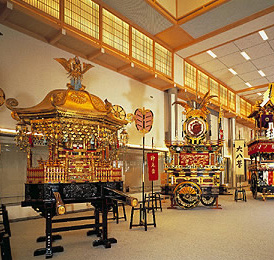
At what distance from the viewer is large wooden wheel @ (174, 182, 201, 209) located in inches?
296

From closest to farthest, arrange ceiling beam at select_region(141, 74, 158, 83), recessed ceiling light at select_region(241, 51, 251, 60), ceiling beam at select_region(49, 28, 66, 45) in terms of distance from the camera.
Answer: ceiling beam at select_region(49, 28, 66, 45) → ceiling beam at select_region(141, 74, 158, 83) → recessed ceiling light at select_region(241, 51, 251, 60)

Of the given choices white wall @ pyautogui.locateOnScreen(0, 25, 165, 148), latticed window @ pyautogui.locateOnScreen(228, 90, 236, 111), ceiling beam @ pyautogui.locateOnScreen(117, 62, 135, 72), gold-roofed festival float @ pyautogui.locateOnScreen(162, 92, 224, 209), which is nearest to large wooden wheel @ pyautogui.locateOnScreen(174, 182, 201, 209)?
gold-roofed festival float @ pyautogui.locateOnScreen(162, 92, 224, 209)

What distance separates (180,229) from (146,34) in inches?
254

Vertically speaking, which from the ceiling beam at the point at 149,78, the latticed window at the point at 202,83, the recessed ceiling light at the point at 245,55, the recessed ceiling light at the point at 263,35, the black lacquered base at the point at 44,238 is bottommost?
the black lacquered base at the point at 44,238

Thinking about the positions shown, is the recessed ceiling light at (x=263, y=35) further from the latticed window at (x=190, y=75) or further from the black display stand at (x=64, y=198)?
the black display stand at (x=64, y=198)

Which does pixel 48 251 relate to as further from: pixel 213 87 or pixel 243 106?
pixel 243 106

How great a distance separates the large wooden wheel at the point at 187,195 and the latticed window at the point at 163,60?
13.9 ft

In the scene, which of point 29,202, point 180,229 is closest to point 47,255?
point 29,202

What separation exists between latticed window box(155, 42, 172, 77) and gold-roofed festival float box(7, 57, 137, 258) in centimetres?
Answer: 535

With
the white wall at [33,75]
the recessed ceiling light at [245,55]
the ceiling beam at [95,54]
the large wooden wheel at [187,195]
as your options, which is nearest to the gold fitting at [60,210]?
the white wall at [33,75]

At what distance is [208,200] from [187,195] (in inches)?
36.6

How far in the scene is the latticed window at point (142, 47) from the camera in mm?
8656

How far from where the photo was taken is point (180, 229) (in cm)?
497

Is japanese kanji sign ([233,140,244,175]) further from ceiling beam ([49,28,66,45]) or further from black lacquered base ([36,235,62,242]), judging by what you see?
black lacquered base ([36,235,62,242])
